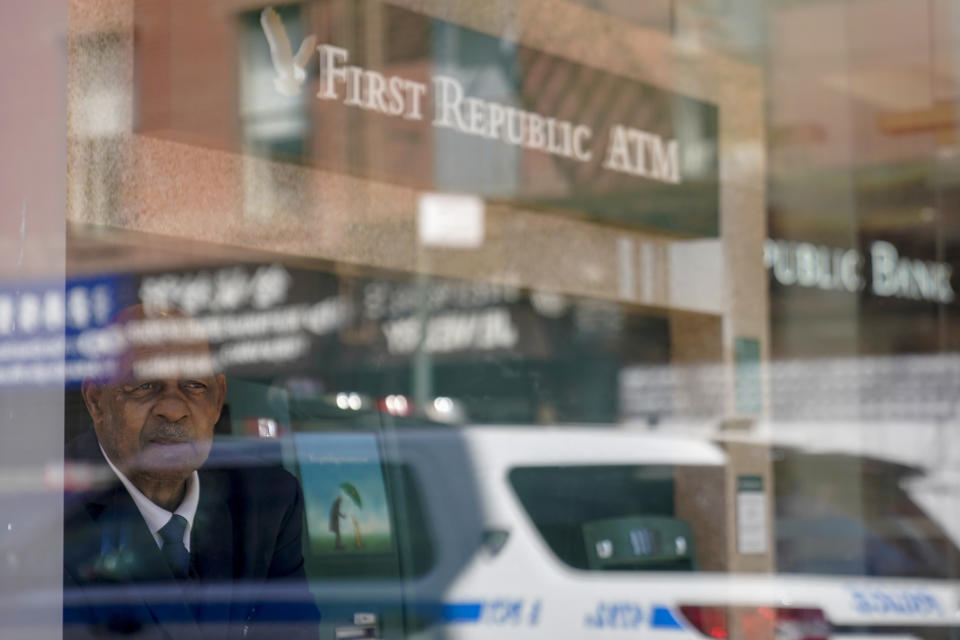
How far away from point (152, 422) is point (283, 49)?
1.15 m

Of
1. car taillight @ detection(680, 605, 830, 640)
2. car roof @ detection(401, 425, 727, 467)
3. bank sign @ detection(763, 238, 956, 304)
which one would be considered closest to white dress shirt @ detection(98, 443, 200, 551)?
car roof @ detection(401, 425, 727, 467)

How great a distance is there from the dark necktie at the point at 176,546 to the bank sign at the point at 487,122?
1161 millimetres

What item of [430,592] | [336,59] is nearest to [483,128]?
[336,59]

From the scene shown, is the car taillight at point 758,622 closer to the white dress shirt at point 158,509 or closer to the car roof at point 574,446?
the car roof at point 574,446

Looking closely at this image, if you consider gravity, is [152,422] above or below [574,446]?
above

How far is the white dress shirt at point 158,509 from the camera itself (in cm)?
165

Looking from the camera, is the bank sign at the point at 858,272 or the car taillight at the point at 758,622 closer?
the car taillight at the point at 758,622

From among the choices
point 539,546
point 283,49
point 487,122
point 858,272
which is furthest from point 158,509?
point 858,272

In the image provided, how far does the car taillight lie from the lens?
337cm

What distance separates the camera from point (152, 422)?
1688mm

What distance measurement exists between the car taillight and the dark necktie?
6.05 ft

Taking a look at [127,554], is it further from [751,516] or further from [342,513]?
[751,516]

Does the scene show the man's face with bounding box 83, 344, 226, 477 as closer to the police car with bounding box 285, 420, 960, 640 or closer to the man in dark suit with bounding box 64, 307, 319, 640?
the man in dark suit with bounding box 64, 307, 319, 640

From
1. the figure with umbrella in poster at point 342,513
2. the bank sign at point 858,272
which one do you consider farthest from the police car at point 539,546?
the bank sign at point 858,272
